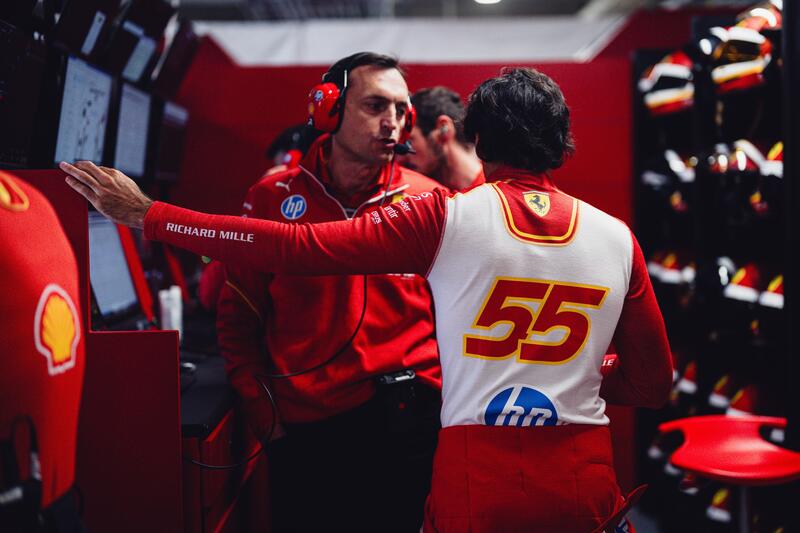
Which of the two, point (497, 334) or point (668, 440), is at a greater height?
point (497, 334)

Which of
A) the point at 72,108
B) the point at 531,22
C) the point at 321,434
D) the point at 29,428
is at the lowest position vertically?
the point at 321,434

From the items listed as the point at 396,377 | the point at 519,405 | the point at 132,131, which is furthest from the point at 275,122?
the point at 519,405

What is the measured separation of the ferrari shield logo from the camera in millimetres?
1358

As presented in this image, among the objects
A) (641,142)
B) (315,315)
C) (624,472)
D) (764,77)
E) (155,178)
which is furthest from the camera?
(641,142)

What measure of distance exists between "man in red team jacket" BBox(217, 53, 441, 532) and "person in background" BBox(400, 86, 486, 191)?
2.17 feet

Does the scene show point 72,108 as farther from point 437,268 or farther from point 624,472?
point 624,472

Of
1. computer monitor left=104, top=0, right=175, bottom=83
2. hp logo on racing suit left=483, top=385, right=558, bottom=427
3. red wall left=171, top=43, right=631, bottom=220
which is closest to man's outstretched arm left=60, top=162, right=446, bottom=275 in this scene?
hp logo on racing suit left=483, top=385, right=558, bottom=427

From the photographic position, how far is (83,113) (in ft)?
7.92

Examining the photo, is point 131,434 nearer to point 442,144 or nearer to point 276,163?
point 442,144

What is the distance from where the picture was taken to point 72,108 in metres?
2.30

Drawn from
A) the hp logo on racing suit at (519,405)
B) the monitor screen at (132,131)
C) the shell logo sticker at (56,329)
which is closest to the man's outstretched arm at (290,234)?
the hp logo on racing suit at (519,405)

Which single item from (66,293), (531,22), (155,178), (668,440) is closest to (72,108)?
(155,178)

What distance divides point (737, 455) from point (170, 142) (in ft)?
9.23

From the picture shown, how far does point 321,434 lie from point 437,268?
73cm
